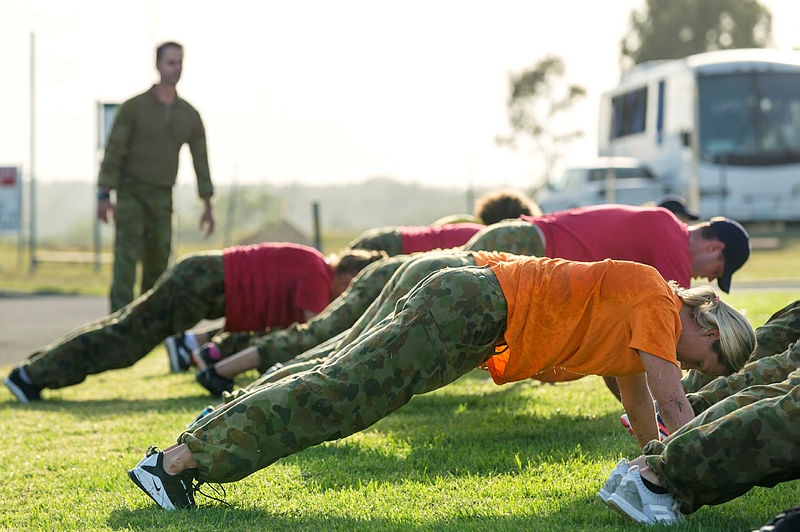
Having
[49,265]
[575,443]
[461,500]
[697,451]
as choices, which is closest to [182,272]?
[575,443]

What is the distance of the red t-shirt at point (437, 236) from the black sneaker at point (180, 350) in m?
1.96

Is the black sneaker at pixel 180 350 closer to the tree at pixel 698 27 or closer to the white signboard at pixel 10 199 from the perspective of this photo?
the white signboard at pixel 10 199

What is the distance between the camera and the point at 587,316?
4.10m

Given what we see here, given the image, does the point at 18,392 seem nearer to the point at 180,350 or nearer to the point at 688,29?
the point at 180,350

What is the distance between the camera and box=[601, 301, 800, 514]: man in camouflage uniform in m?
3.43

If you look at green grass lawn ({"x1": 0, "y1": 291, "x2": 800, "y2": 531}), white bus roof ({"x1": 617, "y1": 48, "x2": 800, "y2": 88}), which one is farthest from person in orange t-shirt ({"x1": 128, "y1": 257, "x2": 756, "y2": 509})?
white bus roof ({"x1": 617, "y1": 48, "x2": 800, "y2": 88})

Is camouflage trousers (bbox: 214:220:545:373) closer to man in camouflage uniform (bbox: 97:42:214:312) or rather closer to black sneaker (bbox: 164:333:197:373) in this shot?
black sneaker (bbox: 164:333:197:373)

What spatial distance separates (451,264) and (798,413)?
173 centimetres

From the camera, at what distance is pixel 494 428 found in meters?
5.55

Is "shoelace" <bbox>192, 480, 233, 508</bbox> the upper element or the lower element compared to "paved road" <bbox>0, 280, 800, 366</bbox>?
upper

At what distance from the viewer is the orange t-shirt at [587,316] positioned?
3.97 metres

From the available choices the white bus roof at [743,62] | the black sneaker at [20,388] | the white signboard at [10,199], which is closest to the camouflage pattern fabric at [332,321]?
the black sneaker at [20,388]

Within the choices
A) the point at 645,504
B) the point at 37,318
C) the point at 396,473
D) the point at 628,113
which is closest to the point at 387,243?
the point at 396,473

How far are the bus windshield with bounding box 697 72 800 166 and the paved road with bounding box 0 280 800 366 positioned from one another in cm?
536
